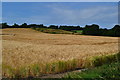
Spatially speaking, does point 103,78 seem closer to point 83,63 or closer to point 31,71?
point 31,71

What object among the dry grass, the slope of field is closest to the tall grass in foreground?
the dry grass

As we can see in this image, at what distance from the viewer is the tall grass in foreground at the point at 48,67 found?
796cm

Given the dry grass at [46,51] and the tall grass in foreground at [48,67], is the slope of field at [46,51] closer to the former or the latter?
the dry grass at [46,51]

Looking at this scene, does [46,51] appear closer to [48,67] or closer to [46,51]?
[46,51]

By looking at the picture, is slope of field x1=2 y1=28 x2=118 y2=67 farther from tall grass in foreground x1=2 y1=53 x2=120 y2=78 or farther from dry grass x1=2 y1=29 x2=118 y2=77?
tall grass in foreground x1=2 y1=53 x2=120 y2=78

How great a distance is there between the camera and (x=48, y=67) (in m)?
8.96

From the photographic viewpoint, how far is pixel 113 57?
39.0ft

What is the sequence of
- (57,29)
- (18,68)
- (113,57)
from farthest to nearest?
(57,29), (113,57), (18,68)

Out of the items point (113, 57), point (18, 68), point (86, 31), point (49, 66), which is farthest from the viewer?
point (86, 31)

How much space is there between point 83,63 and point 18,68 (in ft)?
11.7

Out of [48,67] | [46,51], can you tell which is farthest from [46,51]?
[48,67]

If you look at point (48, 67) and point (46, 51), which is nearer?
point (48, 67)

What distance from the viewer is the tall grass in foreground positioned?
7961 mm

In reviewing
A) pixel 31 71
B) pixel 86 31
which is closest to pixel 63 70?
pixel 31 71
